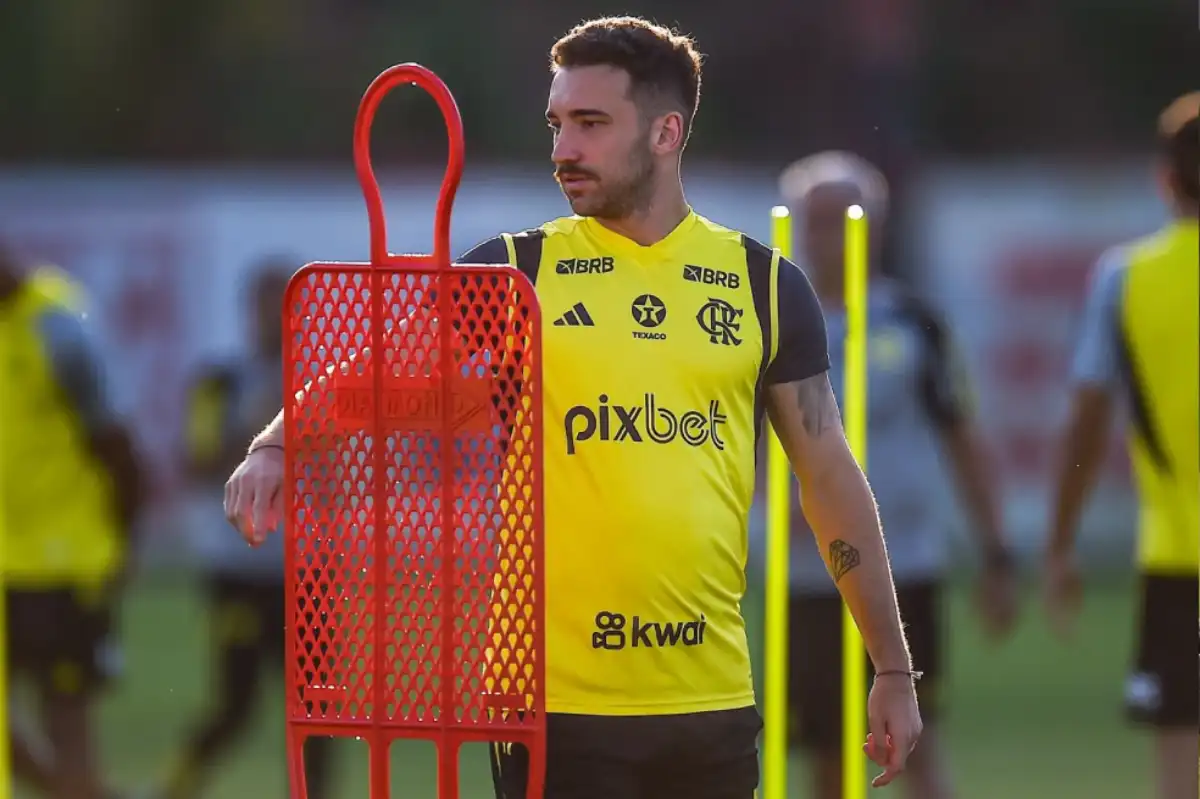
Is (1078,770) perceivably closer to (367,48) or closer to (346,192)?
(346,192)

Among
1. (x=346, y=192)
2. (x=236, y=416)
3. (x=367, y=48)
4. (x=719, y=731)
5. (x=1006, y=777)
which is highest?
(x=367, y=48)

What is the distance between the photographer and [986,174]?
15000 mm

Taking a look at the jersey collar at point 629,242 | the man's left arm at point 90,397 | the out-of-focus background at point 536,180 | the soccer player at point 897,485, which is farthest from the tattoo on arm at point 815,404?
the out-of-focus background at point 536,180

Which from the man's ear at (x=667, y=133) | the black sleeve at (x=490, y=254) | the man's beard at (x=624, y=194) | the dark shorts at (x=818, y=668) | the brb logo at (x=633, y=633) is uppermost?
the man's ear at (x=667, y=133)

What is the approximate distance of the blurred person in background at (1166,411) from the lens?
6.10m

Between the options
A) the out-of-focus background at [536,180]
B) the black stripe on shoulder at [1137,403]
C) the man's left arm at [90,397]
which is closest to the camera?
the black stripe on shoulder at [1137,403]

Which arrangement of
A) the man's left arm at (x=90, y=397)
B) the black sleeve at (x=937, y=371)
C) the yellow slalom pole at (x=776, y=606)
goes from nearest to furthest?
1. the yellow slalom pole at (x=776, y=606)
2. the black sleeve at (x=937, y=371)
3. the man's left arm at (x=90, y=397)

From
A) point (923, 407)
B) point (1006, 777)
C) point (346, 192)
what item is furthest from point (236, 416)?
point (346, 192)

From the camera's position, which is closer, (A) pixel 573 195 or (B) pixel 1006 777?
(A) pixel 573 195

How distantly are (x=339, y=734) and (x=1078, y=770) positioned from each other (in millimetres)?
5805

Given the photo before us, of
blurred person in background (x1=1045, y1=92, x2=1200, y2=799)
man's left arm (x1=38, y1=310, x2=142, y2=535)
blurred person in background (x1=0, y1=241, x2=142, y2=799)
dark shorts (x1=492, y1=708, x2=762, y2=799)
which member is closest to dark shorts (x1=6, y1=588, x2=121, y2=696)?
blurred person in background (x1=0, y1=241, x2=142, y2=799)

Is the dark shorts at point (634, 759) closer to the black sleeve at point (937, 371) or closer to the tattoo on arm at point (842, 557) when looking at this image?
the tattoo on arm at point (842, 557)

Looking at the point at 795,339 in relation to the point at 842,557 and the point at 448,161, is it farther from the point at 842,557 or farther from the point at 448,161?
the point at 448,161

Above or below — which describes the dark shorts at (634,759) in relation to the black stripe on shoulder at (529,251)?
below
